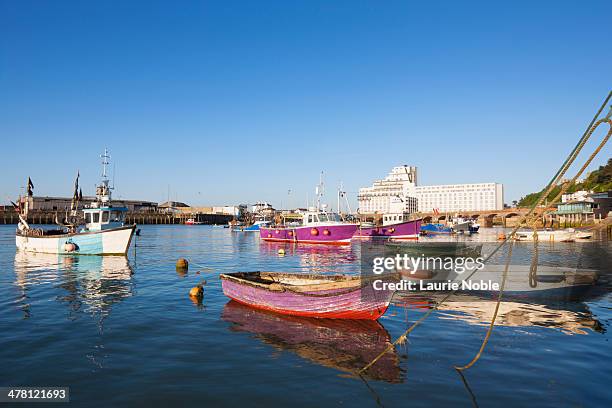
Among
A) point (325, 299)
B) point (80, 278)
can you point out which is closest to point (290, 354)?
point (325, 299)

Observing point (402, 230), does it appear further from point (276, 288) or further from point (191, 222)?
point (191, 222)

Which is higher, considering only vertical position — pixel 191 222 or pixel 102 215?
pixel 102 215

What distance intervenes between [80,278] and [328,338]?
1936 cm

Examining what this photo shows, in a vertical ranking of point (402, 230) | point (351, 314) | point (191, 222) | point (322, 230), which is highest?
point (322, 230)

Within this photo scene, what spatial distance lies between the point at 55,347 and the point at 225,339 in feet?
16.4

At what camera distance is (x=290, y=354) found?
36.6 ft

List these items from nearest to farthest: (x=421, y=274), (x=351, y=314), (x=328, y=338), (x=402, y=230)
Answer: (x=328, y=338)
(x=351, y=314)
(x=421, y=274)
(x=402, y=230)

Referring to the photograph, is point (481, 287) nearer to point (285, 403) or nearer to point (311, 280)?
point (311, 280)

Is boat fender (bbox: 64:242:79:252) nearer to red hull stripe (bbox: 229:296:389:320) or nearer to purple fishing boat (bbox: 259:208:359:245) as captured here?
red hull stripe (bbox: 229:296:389:320)

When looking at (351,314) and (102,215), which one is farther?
(102,215)

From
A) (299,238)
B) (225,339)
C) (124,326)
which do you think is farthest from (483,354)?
(299,238)

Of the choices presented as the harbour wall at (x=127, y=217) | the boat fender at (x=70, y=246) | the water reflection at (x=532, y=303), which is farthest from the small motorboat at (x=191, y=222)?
the water reflection at (x=532, y=303)

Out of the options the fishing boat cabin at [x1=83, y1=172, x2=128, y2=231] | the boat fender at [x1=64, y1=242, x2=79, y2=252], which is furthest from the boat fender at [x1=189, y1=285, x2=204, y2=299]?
the boat fender at [x1=64, y1=242, x2=79, y2=252]

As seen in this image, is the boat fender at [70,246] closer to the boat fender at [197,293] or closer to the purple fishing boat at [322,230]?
the boat fender at [197,293]
